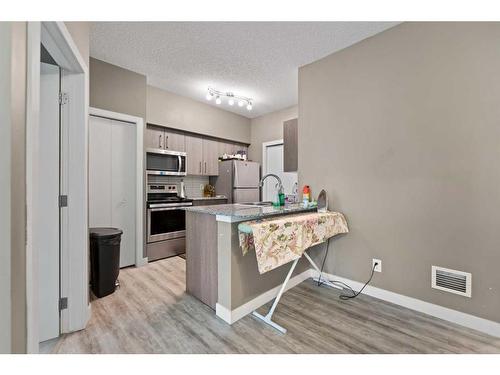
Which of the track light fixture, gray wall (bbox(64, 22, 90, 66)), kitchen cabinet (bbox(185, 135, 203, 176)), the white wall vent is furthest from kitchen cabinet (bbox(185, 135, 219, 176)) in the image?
the white wall vent

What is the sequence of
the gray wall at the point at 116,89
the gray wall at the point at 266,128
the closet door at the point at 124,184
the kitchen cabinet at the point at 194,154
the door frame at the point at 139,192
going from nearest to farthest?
the gray wall at the point at 116,89, the closet door at the point at 124,184, the door frame at the point at 139,192, the kitchen cabinet at the point at 194,154, the gray wall at the point at 266,128

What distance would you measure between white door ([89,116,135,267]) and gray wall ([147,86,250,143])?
0.66 metres

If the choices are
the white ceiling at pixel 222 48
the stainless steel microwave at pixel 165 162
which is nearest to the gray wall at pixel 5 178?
the white ceiling at pixel 222 48

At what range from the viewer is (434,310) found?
192cm

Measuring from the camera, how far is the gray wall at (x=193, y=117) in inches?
140

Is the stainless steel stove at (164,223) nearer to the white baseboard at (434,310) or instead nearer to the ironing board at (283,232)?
the ironing board at (283,232)

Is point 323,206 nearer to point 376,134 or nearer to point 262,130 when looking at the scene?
point 376,134

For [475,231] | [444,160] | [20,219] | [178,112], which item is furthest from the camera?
[178,112]

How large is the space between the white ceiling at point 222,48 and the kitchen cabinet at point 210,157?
1.24 metres

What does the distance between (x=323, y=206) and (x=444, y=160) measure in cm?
113

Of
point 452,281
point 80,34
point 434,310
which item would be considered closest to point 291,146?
point 452,281

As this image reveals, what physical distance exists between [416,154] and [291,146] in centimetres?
148
